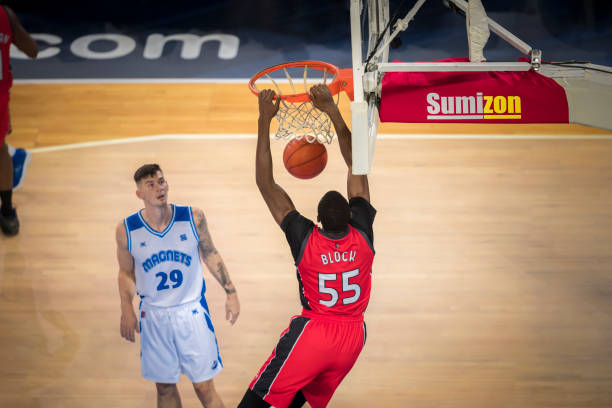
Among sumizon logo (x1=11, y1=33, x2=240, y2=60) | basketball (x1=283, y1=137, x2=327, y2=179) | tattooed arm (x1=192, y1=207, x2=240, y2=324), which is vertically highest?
sumizon logo (x1=11, y1=33, x2=240, y2=60)

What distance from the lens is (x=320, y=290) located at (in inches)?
154

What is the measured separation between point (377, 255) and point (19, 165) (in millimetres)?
3609

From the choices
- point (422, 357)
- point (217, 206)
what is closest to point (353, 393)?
point (422, 357)

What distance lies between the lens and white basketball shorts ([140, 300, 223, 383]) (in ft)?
14.4

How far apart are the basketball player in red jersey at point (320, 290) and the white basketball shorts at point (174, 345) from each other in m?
0.58

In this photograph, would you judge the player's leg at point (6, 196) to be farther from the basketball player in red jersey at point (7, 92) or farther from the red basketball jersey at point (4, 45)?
the red basketball jersey at point (4, 45)

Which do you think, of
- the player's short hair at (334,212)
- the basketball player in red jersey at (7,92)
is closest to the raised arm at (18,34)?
the basketball player in red jersey at (7,92)

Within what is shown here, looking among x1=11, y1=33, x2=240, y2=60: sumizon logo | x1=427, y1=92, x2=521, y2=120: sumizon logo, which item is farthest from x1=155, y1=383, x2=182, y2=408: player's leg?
x1=11, y1=33, x2=240, y2=60: sumizon logo

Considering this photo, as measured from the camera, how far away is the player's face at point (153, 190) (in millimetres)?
4422

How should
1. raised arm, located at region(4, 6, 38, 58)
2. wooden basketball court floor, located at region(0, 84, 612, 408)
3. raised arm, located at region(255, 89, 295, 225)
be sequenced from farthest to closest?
raised arm, located at region(4, 6, 38, 58)
wooden basketball court floor, located at region(0, 84, 612, 408)
raised arm, located at region(255, 89, 295, 225)

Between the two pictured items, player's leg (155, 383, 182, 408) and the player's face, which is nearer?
the player's face

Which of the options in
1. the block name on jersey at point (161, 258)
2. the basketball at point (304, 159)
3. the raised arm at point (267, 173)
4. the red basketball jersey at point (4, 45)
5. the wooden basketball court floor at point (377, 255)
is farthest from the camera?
the red basketball jersey at point (4, 45)

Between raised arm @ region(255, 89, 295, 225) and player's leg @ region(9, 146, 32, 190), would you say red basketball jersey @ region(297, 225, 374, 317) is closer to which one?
raised arm @ region(255, 89, 295, 225)

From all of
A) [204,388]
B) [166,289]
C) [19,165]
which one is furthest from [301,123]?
[19,165]
